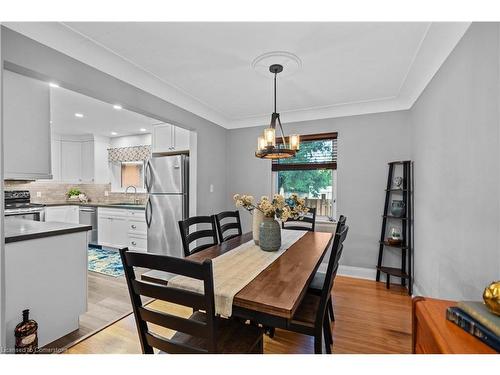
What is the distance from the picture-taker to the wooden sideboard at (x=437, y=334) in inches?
31.6

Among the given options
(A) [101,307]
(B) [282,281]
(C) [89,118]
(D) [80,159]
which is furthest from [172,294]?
(D) [80,159]

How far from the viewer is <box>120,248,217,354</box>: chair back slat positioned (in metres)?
0.97

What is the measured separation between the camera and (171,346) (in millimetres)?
1106

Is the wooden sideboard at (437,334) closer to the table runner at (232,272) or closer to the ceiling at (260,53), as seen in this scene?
the table runner at (232,272)

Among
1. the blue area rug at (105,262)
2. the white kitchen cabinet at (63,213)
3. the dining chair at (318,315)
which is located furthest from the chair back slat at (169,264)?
the white kitchen cabinet at (63,213)

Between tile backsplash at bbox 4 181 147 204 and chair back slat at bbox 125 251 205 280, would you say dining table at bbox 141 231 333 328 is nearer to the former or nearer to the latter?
chair back slat at bbox 125 251 205 280

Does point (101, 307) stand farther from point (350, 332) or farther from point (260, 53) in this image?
point (260, 53)

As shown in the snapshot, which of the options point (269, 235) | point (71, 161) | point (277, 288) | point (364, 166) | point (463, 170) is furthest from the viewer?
point (71, 161)

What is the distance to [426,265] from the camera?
2395 millimetres

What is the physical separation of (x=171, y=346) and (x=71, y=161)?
5628mm
